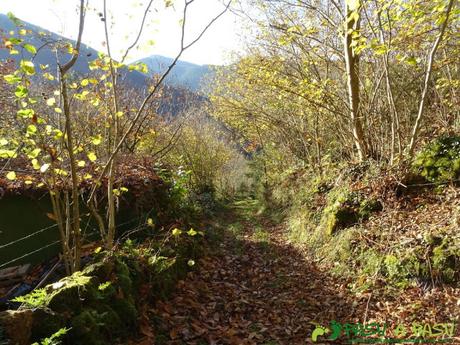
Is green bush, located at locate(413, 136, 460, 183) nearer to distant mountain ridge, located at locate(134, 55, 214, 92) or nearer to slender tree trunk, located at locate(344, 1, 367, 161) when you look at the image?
slender tree trunk, located at locate(344, 1, 367, 161)

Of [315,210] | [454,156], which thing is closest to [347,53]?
[454,156]

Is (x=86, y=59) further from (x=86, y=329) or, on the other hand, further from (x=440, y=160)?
(x=440, y=160)

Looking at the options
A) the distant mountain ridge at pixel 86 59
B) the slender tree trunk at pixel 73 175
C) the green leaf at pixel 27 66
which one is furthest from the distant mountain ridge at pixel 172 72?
the green leaf at pixel 27 66

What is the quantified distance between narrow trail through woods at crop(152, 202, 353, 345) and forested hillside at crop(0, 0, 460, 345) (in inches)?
1.0

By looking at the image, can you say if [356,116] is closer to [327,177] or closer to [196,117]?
[327,177]

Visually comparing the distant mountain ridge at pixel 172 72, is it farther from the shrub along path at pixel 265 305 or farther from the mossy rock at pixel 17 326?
the mossy rock at pixel 17 326

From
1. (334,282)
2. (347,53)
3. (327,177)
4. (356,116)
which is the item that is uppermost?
(347,53)

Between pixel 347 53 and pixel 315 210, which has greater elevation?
pixel 347 53

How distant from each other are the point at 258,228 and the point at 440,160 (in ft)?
17.1

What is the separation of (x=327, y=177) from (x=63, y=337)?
6350 mm

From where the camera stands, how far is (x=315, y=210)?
7246 millimetres

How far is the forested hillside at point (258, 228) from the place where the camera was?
320cm

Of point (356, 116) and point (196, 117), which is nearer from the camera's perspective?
point (356, 116)

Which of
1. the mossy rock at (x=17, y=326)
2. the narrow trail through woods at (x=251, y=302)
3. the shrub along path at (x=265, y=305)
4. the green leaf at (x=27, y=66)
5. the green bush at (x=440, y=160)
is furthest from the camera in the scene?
the green bush at (x=440, y=160)
